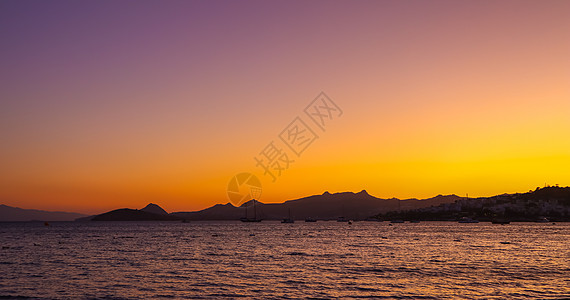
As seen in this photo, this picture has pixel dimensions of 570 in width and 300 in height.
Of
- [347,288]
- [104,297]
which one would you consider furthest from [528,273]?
[104,297]

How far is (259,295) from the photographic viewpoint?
46.5 metres

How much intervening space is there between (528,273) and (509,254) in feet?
103

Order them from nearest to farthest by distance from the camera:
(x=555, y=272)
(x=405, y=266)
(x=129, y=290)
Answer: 1. (x=129, y=290)
2. (x=555, y=272)
3. (x=405, y=266)

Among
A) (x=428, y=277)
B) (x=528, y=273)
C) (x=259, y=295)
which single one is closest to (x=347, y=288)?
(x=259, y=295)

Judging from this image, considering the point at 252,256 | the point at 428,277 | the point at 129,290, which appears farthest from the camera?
the point at 252,256

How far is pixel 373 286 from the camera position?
2031 inches

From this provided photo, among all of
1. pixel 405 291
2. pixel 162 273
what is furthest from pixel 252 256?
pixel 405 291

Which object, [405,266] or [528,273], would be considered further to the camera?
[405,266]

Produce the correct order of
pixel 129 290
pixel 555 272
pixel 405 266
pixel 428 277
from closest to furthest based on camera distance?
pixel 129 290 → pixel 428 277 → pixel 555 272 → pixel 405 266

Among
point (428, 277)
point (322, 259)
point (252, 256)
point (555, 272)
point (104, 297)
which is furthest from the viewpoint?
point (252, 256)

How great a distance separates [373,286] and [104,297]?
27459 millimetres

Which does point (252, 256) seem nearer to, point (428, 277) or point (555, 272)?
point (428, 277)

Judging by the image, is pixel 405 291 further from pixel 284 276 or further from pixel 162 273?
pixel 162 273

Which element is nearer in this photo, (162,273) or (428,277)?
(428,277)
